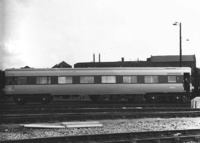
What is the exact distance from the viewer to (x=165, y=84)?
26500 mm

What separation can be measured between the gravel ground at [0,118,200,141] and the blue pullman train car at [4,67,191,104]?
34.2 ft

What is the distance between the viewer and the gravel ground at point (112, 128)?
39.2ft

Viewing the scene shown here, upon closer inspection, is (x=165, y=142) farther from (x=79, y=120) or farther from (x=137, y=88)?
(x=137, y=88)

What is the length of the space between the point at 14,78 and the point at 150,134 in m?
17.5

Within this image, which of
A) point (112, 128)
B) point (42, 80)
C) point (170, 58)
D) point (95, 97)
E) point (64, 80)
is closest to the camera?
point (112, 128)

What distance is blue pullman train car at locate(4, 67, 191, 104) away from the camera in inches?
1032

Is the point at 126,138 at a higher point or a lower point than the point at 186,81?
lower

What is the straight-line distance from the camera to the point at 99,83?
2661 centimetres

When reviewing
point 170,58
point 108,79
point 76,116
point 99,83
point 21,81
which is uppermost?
point 170,58

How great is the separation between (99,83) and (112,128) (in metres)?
13.3

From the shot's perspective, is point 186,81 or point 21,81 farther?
point 186,81

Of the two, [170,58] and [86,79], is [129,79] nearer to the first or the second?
[86,79]

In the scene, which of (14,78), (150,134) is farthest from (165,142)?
(14,78)

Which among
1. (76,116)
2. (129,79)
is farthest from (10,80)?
(76,116)
